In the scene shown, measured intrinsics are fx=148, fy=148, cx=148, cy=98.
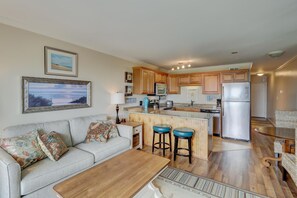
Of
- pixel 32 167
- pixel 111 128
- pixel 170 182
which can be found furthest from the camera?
pixel 111 128

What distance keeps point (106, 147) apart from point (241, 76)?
4.43 m

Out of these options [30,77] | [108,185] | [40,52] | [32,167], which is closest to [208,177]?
[108,185]

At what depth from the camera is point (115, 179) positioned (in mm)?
1565

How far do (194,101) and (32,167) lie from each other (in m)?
5.11

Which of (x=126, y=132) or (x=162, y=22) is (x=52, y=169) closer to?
(x=126, y=132)

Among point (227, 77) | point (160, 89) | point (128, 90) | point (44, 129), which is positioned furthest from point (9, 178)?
point (227, 77)

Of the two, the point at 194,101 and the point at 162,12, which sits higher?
the point at 162,12

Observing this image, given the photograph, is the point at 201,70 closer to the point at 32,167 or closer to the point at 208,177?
the point at 208,177

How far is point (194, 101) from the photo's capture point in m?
5.72

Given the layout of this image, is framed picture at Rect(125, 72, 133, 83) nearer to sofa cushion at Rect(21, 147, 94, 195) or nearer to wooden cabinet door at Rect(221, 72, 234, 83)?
sofa cushion at Rect(21, 147, 94, 195)

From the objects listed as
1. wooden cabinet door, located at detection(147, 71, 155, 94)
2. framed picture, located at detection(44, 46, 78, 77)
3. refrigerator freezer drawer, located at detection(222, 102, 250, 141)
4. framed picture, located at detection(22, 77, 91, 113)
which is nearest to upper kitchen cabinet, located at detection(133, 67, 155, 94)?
wooden cabinet door, located at detection(147, 71, 155, 94)

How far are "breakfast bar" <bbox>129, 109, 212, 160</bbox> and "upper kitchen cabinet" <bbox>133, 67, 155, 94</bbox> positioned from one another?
0.71 metres

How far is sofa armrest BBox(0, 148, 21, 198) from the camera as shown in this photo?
1.48 meters

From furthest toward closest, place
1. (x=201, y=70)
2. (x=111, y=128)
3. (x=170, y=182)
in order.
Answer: (x=201, y=70) → (x=111, y=128) → (x=170, y=182)
